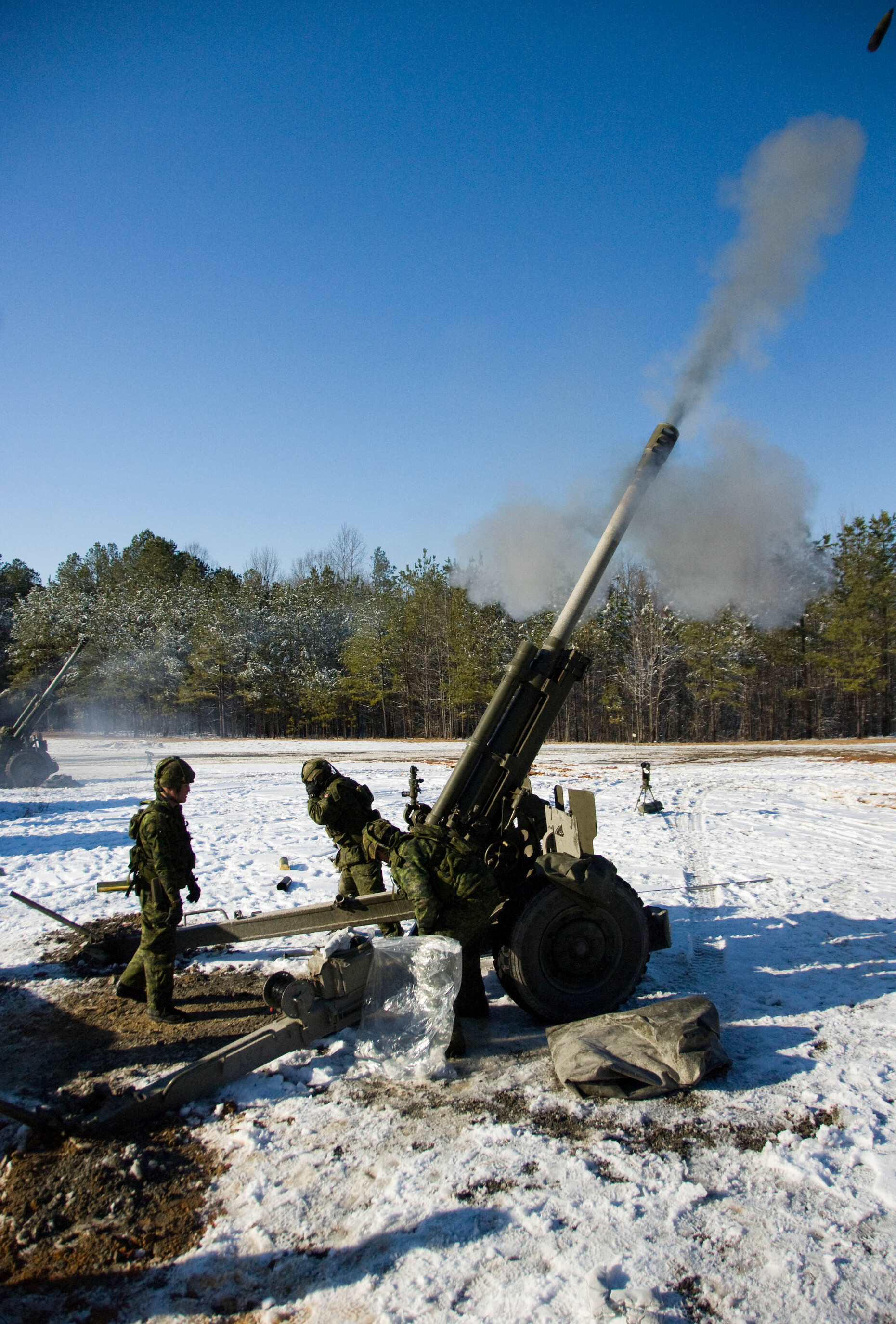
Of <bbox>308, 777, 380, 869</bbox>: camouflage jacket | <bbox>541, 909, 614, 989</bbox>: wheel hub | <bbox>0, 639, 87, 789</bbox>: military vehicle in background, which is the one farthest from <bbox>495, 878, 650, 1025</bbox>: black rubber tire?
<bbox>0, 639, 87, 789</bbox>: military vehicle in background

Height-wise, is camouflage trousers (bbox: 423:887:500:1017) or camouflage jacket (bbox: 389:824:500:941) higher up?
camouflage jacket (bbox: 389:824:500:941)

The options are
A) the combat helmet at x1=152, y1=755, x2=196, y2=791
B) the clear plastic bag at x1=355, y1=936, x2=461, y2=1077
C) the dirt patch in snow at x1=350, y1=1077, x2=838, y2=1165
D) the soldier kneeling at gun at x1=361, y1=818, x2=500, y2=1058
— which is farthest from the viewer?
the combat helmet at x1=152, y1=755, x2=196, y2=791

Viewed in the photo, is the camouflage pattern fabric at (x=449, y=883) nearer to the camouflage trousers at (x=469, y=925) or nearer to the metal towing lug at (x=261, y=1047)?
the camouflage trousers at (x=469, y=925)

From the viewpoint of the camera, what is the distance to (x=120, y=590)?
51.2 m

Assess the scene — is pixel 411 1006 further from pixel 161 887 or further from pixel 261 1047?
pixel 161 887

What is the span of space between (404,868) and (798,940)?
3.78 meters

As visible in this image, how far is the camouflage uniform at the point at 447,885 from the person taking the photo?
14.9 ft

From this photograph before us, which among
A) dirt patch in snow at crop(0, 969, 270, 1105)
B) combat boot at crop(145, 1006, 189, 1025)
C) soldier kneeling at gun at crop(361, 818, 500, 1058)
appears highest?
soldier kneeling at gun at crop(361, 818, 500, 1058)

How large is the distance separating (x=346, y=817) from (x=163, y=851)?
165cm

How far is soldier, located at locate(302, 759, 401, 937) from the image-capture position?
20.1 ft

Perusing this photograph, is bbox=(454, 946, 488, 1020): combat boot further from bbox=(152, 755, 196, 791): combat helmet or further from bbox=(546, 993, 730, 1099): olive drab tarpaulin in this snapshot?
bbox=(152, 755, 196, 791): combat helmet

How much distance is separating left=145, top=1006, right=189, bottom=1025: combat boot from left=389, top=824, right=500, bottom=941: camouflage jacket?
1761mm

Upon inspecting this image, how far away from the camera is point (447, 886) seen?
15.2ft

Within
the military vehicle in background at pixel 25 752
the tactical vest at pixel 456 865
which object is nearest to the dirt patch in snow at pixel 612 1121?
the tactical vest at pixel 456 865
